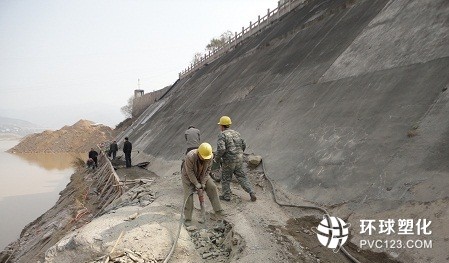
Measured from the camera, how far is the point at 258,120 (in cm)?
1055

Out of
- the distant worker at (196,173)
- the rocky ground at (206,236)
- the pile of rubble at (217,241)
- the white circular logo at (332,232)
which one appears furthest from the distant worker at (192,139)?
the white circular logo at (332,232)

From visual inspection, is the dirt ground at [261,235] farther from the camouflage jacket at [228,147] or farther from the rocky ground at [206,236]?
the camouflage jacket at [228,147]

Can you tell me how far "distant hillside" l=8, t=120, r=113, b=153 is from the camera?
58594mm

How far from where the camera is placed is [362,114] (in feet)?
22.7

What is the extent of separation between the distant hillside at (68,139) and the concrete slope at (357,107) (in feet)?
164

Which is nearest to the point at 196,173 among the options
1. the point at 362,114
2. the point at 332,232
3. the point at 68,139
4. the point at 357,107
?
the point at 332,232

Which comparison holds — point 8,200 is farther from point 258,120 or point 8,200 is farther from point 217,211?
point 217,211

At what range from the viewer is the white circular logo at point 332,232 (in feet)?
16.1

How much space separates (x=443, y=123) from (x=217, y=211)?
419cm

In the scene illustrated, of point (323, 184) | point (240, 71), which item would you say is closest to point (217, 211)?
point (323, 184)

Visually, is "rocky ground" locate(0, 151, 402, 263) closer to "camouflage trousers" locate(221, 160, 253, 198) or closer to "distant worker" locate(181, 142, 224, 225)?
"camouflage trousers" locate(221, 160, 253, 198)

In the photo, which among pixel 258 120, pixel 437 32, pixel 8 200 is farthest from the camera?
pixel 8 200

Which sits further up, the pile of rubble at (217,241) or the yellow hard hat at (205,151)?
the yellow hard hat at (205,151)

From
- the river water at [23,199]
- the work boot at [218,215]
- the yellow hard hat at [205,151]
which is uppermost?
the yellow hard hat at [205,151]
